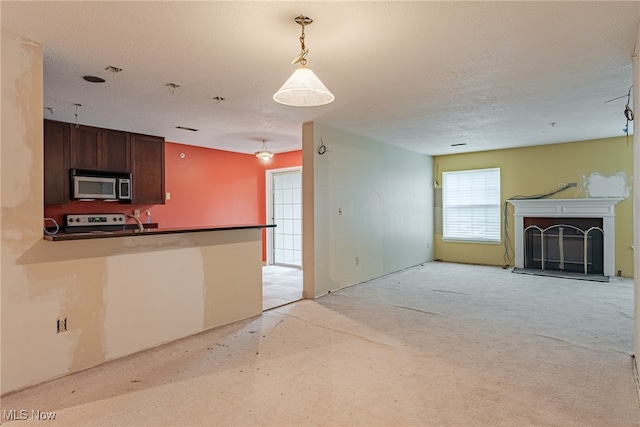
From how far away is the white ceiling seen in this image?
2.11 m

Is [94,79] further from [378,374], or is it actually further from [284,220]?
[284,220]

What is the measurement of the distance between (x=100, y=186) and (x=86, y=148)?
54 centimetres

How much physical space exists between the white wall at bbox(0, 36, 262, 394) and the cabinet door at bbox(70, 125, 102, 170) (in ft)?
8.49

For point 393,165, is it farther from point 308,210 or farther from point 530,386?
point 530,386

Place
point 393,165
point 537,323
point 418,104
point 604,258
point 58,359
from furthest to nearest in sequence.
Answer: point 393,165 → point 604,258 → point 418,104 → point 537,323 → point 58,359

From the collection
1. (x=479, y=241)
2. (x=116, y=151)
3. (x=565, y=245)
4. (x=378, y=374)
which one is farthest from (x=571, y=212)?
(x=116, y=151)

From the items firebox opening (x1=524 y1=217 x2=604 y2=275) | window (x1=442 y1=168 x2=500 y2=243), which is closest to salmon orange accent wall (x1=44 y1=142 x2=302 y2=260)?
window (x1=442 y1=168 x2=500 y2=243)

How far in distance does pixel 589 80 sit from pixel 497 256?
4.48 metres

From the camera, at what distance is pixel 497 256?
279 inches

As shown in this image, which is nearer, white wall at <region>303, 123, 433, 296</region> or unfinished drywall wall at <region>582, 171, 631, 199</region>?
white wall at <region>303, 123, 433, 296</region>

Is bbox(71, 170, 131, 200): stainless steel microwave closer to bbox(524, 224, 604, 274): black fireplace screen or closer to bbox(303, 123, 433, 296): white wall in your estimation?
bbox(303, 123, 433, 296): white wall

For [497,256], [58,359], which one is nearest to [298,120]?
[58,359]

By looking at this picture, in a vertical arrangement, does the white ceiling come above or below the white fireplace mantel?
above

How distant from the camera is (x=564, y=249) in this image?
6.34 metres
